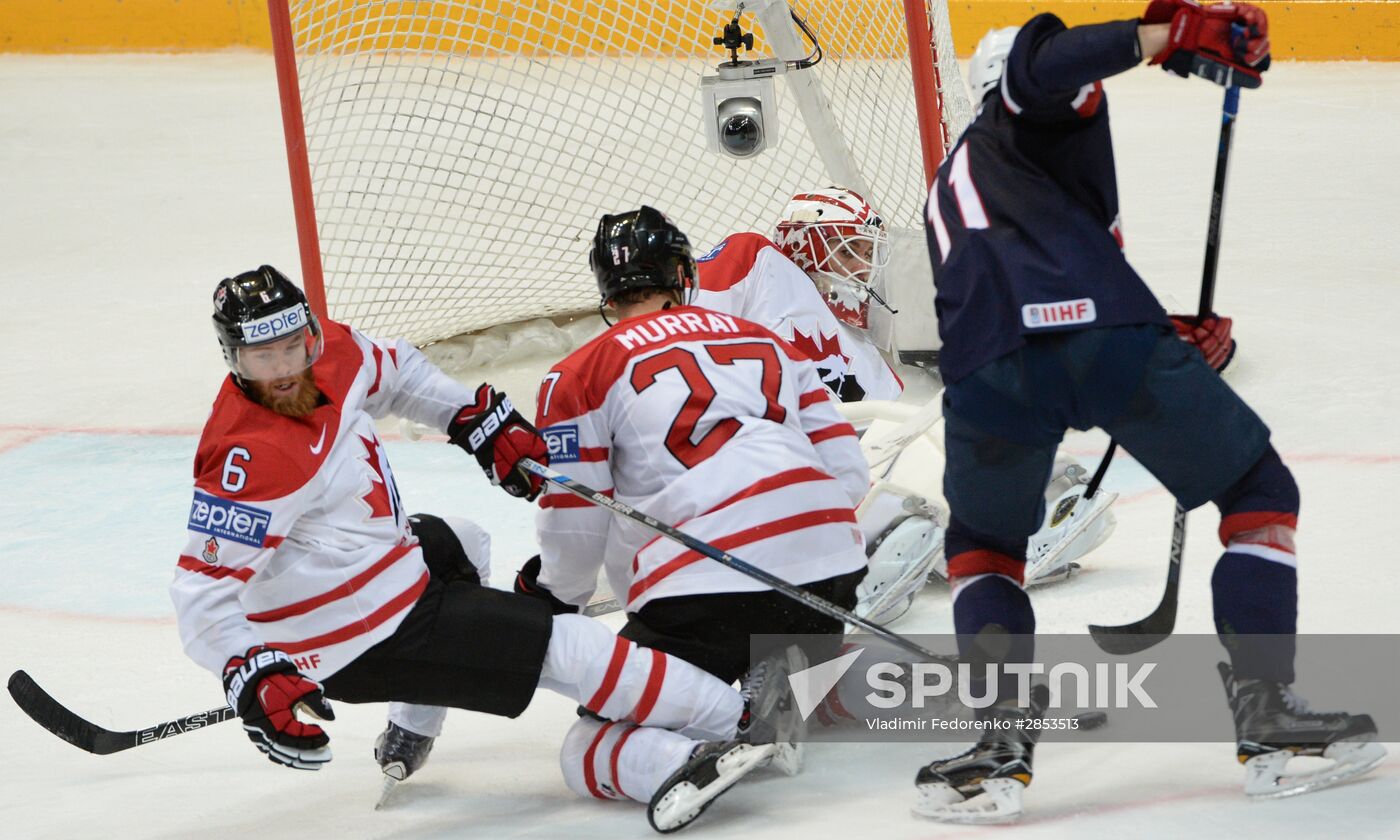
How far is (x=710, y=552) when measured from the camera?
229 centimetres

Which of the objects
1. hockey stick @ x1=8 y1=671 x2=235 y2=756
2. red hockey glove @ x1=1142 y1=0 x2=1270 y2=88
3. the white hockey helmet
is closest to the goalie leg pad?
the white hockey helmet

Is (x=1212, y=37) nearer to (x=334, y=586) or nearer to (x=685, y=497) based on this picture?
(x=685, y=497)

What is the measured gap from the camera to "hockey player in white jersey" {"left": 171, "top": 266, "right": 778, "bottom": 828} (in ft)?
6.84

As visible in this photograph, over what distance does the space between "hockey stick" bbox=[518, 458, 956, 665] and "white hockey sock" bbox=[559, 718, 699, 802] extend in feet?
0.81

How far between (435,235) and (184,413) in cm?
90

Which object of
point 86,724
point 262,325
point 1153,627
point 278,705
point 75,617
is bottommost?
point 75,617

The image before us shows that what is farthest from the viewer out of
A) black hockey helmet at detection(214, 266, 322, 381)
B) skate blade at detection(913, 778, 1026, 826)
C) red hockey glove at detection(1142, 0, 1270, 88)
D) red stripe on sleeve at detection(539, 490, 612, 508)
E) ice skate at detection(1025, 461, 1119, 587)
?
ice skate at detection(1025, 461, 1119, 587)

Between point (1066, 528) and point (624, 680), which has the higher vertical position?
point (624, 680)

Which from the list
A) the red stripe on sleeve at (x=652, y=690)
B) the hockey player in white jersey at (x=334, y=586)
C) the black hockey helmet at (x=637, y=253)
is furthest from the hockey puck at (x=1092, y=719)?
the black hockey helmet at (x=637, y=253)

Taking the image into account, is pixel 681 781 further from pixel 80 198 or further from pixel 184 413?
pixel 80 198

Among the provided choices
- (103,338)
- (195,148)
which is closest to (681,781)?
(103,338)

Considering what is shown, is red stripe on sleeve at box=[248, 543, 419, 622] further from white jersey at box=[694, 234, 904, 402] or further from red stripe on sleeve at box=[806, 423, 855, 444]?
white jersey at box=[694, 234, 904, 402]

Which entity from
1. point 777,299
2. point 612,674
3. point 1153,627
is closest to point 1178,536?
point 1153,627

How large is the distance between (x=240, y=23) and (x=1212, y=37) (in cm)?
913
